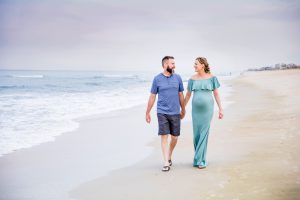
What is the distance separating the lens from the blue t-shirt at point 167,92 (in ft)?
19.1

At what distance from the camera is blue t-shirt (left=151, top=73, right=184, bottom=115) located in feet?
19.1

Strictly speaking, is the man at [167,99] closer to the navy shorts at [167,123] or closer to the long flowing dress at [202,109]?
the navy shorts at [167,123]

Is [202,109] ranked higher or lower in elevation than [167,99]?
lower

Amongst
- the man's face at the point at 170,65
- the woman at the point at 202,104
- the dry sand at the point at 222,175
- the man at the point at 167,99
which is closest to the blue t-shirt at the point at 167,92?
the man at the point at 167,99

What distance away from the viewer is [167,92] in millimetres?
5832

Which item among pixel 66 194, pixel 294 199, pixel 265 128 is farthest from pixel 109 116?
pixel 294 199

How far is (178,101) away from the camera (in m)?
5.94

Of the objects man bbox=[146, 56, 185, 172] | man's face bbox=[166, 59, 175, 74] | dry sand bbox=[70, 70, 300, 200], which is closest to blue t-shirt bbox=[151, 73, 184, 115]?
man bbox=[146, 56, 185, 172]

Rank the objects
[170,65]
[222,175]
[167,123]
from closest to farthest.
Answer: [222,175] → [170,65] → [167,123]

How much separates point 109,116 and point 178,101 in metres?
7.17

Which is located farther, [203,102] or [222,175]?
[203,102]

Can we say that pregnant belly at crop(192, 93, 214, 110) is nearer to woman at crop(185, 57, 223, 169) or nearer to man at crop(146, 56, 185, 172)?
woman at crop(185, 57, 223, 169)

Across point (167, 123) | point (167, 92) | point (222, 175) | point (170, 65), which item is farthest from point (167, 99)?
point (222, 175)

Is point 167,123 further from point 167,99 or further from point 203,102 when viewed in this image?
point 203,102
